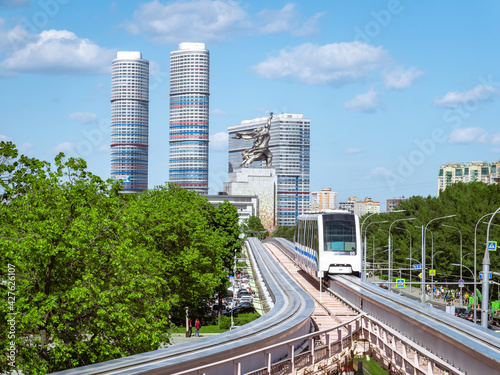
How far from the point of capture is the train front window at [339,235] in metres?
38.2

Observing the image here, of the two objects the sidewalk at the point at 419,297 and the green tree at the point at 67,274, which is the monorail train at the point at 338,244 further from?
the sidewalk at the point at 419,297

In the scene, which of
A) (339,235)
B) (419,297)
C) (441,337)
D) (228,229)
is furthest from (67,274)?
(419,297)

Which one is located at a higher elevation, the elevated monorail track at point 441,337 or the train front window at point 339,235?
the train front window at point 339,235

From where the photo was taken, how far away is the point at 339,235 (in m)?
38.2

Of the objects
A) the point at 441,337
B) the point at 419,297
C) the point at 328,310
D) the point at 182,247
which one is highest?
the point at 182,247

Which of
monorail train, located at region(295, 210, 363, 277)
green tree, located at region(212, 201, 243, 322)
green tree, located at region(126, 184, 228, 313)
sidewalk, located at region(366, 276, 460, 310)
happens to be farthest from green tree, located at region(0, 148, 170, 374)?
green tree, located at region(212, 201, 243, 322)

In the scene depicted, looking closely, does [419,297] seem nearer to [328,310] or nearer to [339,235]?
[339,235]

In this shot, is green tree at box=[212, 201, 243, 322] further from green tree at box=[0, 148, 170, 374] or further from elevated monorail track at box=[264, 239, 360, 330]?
green tree at box=[0, 148, 170, 374]

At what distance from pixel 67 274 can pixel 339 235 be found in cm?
1937

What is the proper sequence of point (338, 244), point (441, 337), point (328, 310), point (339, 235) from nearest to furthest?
point (441, 337), point (328, 310), point (339, 235), point (338, 244)

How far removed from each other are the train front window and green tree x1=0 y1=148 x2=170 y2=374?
16.0 m

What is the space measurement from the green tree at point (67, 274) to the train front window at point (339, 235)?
15971 millimetres

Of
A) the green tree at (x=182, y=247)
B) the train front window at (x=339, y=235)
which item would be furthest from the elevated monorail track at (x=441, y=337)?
the green tree at (x=182, y=247)

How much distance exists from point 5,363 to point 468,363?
37.7 ft
